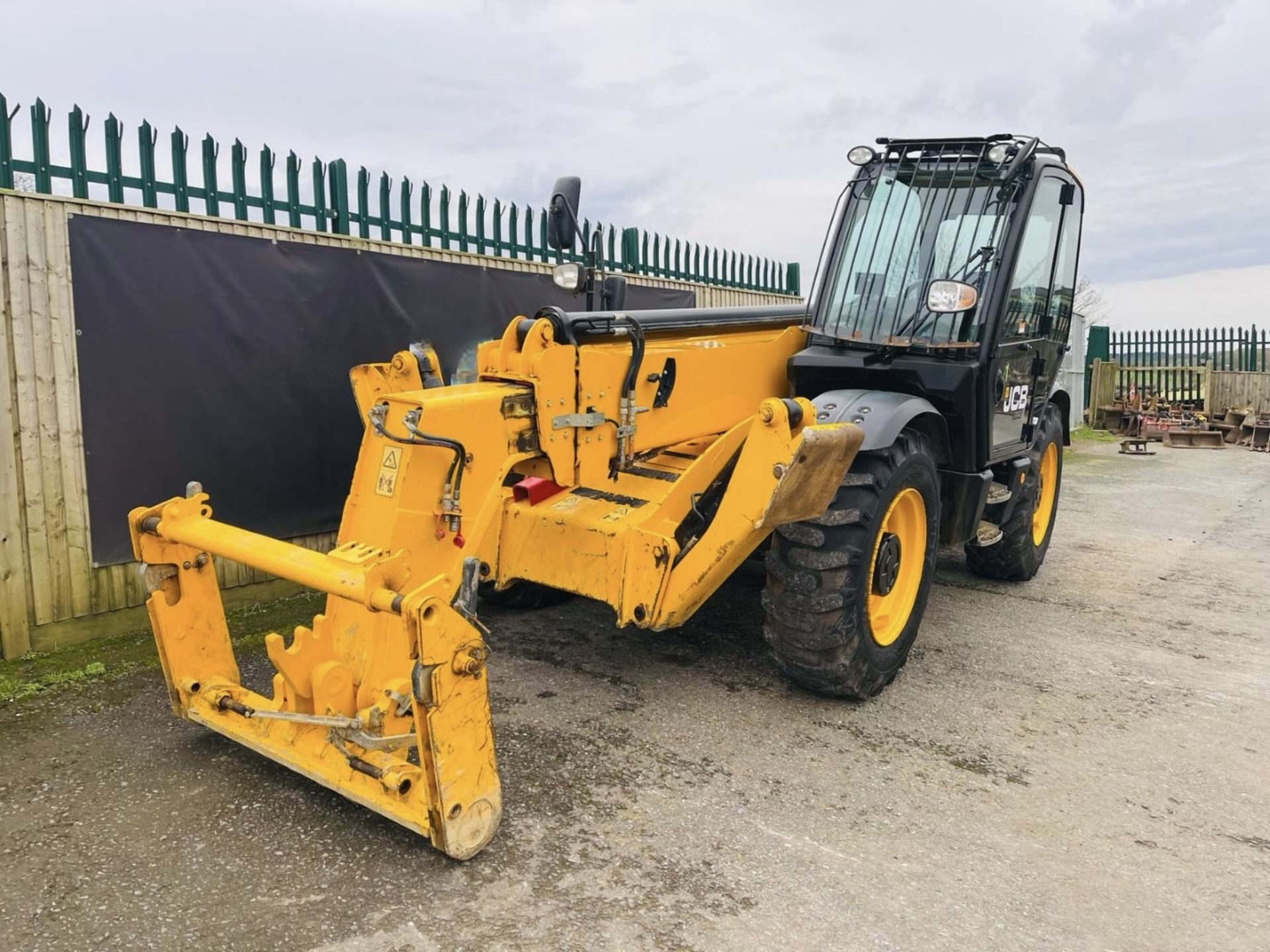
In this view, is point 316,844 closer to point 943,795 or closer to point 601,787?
point 601,787

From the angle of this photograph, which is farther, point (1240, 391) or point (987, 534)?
Answer: point (1240, 391)

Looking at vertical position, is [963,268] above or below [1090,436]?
above

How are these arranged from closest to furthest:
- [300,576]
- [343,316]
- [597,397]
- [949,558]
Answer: [300,576]
[597,397]
[343,316]
[949,558]

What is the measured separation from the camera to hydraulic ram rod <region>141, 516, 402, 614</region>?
2.69m

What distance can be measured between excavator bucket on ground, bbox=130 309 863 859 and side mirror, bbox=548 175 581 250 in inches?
13.4

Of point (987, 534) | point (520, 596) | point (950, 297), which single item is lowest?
point (520, 596)

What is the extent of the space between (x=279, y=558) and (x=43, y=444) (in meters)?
2.27

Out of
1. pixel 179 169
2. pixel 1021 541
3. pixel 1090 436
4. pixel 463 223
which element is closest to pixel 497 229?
pixel 463 223

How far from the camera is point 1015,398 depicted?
5219 millimetres

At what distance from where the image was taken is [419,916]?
256cm

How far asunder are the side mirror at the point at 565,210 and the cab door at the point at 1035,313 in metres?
2.32

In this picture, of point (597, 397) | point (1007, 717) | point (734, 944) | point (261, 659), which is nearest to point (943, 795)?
point (1007, 717)

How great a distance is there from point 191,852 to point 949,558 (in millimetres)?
5549

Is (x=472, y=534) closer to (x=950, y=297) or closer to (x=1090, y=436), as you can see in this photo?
(x=950, y=297)
